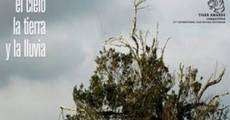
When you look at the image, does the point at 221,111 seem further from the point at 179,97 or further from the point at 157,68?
the point at 157,68

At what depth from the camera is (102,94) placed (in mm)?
25234

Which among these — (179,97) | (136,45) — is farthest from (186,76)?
(136,45)

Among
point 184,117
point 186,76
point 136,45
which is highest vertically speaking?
point 136,45

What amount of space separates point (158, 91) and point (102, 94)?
291 cm

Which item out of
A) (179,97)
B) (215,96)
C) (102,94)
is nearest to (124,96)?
(102,94)

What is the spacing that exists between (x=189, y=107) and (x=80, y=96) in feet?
19.0

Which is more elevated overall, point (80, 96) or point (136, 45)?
point (136, 45)

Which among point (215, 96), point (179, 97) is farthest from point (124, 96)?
point (215, 96)

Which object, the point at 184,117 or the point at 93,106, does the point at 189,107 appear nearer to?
the point at 184,117

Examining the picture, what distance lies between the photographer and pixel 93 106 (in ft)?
83.6

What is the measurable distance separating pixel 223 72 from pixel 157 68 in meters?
3.76

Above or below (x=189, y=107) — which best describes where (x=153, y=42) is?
above

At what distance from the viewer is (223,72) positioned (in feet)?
87.5

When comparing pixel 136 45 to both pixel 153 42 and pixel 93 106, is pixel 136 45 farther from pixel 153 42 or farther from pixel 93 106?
pixel 93 106
